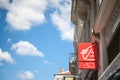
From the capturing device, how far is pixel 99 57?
1577 centimetres

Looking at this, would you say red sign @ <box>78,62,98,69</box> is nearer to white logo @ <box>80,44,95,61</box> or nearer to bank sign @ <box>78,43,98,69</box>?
bank sign @ <box>78,43,98,69</box>

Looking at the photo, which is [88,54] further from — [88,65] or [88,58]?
[88,65]

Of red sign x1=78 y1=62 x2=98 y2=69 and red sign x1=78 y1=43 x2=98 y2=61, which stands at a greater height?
red sign x1=78 y1=43 x2=98 y2=61

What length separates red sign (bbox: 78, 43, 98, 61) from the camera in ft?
52.2

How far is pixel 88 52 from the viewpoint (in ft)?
52.3

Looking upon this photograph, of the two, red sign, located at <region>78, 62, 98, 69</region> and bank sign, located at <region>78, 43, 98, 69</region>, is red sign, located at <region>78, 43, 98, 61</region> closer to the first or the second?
bank sign, located at <region>78, 43, 98, 69</region>

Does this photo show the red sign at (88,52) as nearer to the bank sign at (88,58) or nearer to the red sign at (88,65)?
the bank sign at (88,58)

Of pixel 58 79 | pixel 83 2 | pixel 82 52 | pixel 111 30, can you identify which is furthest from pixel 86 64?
pixel 58 79

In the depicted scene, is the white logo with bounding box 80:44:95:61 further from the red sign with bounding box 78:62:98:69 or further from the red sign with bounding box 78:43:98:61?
the red sign with bounding box 78:62:98:69

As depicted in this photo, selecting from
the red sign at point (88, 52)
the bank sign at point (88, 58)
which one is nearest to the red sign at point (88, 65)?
the bank sign at point (88, 58)

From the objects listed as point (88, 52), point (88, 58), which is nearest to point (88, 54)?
point (88, 52)

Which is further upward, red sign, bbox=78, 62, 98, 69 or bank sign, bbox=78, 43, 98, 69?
bank sign, bbox=78, 43, 98, 69

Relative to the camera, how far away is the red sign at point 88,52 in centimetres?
1591

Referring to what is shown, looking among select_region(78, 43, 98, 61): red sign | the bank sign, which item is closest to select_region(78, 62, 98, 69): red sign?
the bank sign
